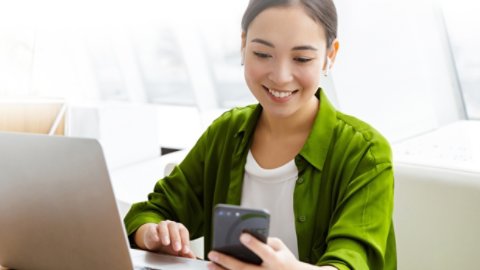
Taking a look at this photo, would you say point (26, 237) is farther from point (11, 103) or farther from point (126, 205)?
point (11, 103)

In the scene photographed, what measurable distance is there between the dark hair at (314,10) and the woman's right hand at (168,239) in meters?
0.43

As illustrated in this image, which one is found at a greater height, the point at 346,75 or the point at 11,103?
the point at 11,103

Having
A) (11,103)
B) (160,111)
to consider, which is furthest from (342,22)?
(160,111)

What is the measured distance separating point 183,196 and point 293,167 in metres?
0.30

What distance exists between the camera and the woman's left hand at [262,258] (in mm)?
841

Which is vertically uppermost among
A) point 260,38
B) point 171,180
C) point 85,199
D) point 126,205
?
point 260,38

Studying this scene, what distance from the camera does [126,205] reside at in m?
2.63

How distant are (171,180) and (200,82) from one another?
4.56 m

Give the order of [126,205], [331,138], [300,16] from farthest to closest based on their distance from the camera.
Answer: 1. [126,205]
2. [331,138]
3. [300,16]

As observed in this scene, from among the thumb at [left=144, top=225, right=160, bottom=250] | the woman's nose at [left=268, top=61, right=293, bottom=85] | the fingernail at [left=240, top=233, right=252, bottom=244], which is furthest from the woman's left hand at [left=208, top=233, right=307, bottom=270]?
the woman's nose at [left=268, top=61, right=293, bottom=85]

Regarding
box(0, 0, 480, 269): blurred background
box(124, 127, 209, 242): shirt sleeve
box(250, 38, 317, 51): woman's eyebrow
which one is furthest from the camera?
box(0, 0, 480, 269): blurred background

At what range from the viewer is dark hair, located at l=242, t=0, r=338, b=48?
3.85 ft

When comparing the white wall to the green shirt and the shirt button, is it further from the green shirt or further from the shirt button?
the shirt button

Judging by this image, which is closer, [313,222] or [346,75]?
[313,222]
